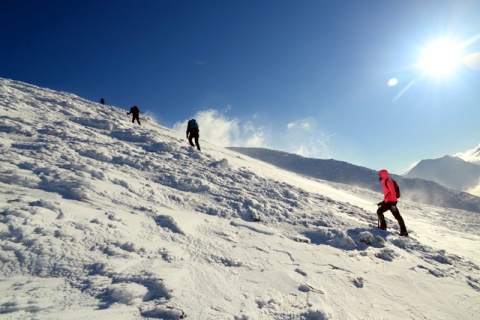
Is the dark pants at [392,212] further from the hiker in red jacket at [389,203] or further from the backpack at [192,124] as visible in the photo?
the backpack at [192,124]

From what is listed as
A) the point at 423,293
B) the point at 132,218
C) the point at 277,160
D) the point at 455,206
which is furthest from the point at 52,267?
the point at 277,160

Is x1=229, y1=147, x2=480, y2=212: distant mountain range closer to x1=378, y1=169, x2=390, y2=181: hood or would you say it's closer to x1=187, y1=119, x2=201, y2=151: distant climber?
x1=187, y1=119, x2=201, y2=151: distant climber

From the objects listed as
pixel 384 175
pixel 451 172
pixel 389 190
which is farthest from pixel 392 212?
pixel 451 172

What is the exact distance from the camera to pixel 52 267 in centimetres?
355

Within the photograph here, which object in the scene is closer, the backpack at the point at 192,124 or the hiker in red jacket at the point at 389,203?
the hiker in red jacket at the point at 389,203

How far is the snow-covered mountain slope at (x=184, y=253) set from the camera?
338 centimetres

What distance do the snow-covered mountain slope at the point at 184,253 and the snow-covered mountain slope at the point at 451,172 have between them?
175023 mm

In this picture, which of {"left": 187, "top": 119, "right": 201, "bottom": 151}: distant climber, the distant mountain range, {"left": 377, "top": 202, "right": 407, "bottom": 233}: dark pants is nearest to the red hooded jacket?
{"left": 377, "top": 202, "right": 407, "bottom": 233}: dark pants

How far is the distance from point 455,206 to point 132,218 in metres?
43.6

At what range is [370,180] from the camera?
1665 inches

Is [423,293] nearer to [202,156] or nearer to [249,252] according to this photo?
[249,252]

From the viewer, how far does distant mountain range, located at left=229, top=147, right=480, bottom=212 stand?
3734 centimetres

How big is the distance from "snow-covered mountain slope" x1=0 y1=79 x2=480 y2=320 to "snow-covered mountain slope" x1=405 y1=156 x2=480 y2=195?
175023 millimetres

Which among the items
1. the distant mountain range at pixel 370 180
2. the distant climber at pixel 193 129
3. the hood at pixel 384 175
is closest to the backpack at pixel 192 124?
the distant climber at pixel 193 129
